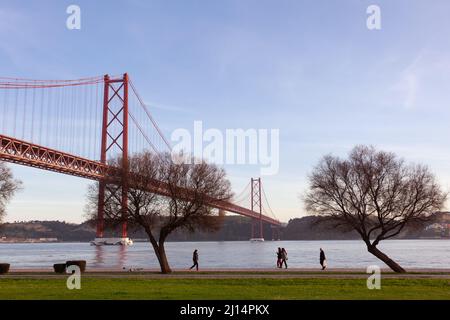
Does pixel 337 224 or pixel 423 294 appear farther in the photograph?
pixel 337 224

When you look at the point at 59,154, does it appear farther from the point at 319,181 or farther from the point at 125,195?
the point at 319,181

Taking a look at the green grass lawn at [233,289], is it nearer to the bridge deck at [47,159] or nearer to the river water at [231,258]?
the river water at [231,258]

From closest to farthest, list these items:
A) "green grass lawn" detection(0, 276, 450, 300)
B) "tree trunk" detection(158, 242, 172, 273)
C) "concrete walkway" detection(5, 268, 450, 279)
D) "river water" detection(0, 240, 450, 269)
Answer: "green grass lawn" detection(0, 276, 450, 300) < "concrete walkway" detection(5, 268, 450, 279) < "tree trunk" detection(158, 242, 172, 273) < "river water" detection(0, 240, 450, 269)

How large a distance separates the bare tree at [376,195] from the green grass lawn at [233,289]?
315 inches

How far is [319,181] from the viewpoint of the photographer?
99.4 feet

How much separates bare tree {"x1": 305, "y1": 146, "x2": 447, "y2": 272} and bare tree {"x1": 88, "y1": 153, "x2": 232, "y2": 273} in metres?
6.21

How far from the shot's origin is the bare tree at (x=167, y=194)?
29500 millimetres

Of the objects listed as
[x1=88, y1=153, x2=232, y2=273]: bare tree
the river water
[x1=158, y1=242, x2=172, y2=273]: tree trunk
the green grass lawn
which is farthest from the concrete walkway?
the river water

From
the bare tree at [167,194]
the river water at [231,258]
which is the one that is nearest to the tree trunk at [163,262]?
the bare tree at [167,194]

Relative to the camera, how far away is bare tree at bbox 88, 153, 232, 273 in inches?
1161

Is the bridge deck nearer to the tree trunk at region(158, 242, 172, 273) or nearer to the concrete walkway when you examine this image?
the tree trunk at region(158, 242, 172, 273)
